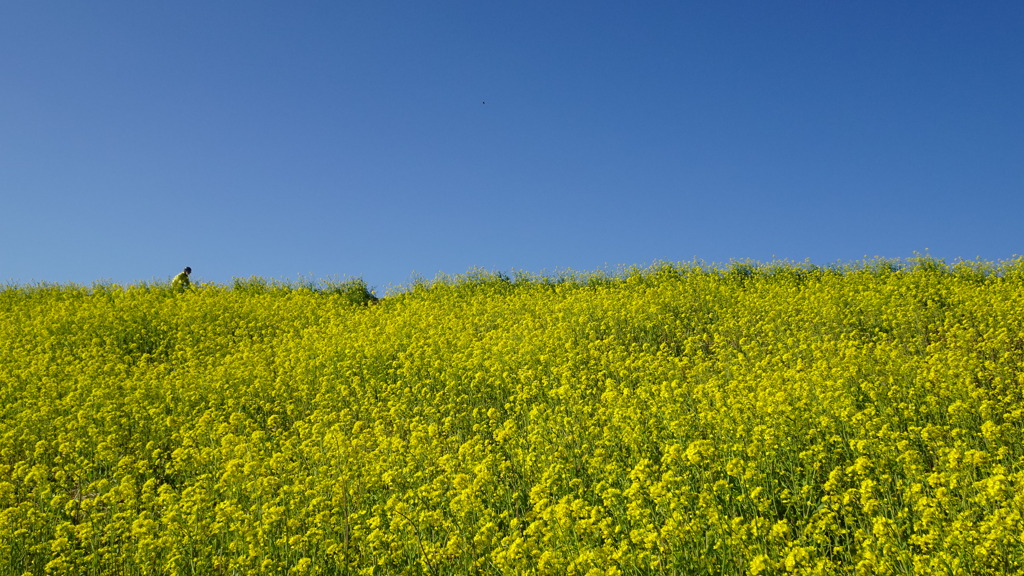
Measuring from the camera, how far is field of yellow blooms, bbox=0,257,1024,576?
15.4ft

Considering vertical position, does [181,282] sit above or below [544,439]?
above

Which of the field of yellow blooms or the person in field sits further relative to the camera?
the person in field

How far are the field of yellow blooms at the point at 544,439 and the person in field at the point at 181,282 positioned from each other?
6123mm

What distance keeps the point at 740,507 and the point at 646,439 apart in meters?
1.58

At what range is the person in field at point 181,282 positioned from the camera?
23297mm

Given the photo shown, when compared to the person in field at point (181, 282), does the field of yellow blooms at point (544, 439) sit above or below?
below

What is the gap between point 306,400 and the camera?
36.3 ft

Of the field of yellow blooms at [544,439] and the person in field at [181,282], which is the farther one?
the person in field at [181,282]

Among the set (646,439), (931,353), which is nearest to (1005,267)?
(931,353)

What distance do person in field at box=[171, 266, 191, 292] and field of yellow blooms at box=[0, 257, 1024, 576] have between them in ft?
20.1

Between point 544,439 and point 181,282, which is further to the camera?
point 181,282

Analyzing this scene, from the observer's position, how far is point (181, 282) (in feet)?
77.5

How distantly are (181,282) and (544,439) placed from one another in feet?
68.0

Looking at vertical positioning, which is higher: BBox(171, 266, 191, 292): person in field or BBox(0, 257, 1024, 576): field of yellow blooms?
BBox(171, 266, 191, 292): person in field
